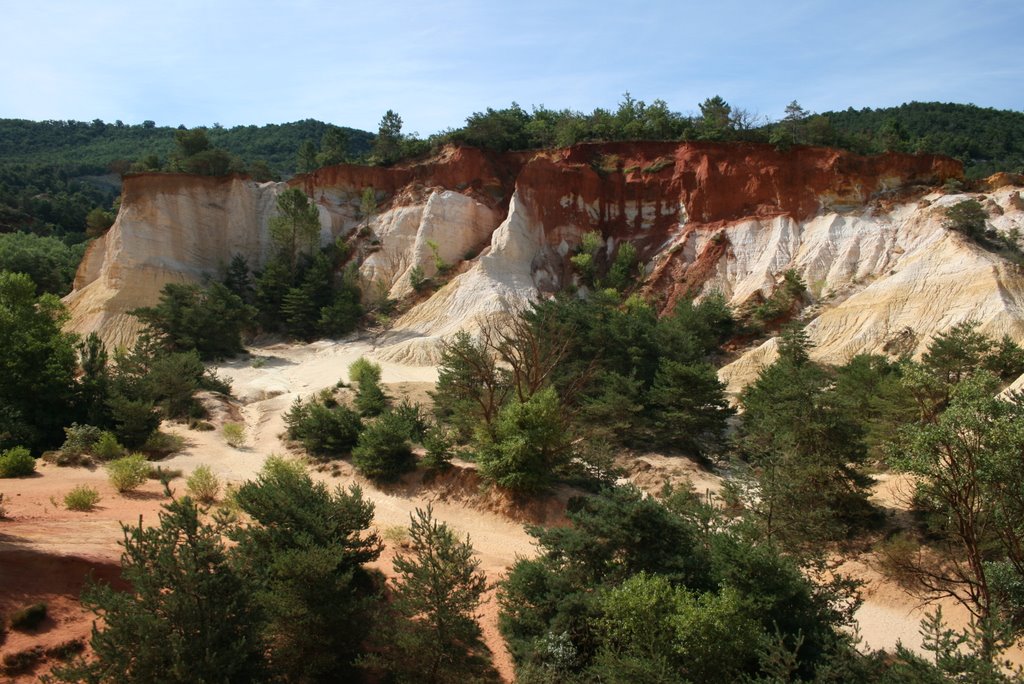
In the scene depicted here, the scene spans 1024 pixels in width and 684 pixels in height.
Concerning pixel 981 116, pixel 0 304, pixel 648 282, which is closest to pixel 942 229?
pixel 648 282

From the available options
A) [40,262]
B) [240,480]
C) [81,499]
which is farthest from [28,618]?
[40,262]

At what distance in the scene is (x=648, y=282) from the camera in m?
45.1

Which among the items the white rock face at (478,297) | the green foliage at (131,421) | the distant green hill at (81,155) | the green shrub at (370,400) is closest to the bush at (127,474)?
the green foliage at (131,421)

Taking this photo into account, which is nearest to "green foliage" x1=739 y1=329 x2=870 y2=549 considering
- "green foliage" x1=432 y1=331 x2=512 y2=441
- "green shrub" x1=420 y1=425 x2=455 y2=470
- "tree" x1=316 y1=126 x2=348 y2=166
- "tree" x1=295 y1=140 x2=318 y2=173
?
"green foliage" x1=432 y1=331 x2=512 y2=441

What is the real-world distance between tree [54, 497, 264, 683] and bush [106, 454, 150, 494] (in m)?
9.46

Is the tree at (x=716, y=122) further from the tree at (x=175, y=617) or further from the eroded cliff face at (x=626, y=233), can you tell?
the tree at (x=175, y=617)

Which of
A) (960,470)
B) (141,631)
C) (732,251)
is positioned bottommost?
(141,631)

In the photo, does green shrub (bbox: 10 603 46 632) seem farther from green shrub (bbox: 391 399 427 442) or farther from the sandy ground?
green shrub (bbox: 391 399 427 442)

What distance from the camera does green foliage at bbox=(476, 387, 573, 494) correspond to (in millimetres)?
18875

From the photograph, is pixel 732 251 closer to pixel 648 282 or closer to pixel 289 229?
pixel 648 282

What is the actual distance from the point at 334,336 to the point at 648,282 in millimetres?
21355

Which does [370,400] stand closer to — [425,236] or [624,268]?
[425,236]

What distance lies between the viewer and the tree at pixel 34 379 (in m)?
20.7

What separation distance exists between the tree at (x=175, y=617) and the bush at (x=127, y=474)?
946cm
